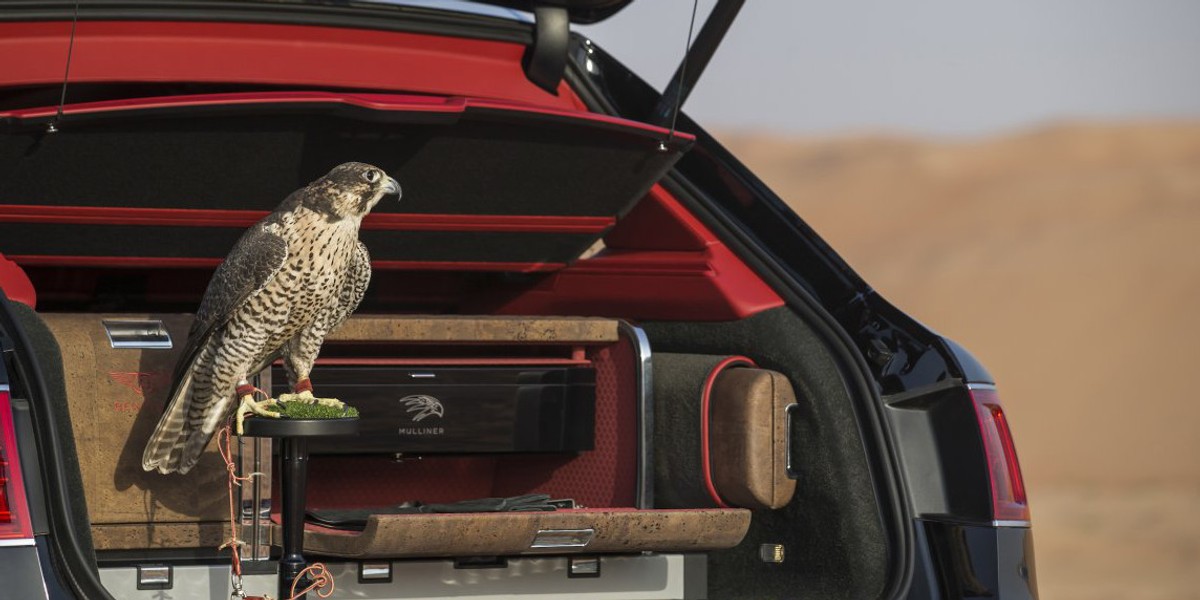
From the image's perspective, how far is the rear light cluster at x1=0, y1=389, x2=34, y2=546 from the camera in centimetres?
293

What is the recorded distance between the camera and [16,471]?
9.74 ft

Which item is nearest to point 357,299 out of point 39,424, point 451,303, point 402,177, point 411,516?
point 402,177

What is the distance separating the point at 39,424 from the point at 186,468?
26.4 inches

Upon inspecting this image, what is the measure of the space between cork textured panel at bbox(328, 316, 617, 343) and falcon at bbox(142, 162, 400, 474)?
359 mm

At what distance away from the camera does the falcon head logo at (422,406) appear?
13.9 ft

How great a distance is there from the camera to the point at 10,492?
2.96 metres

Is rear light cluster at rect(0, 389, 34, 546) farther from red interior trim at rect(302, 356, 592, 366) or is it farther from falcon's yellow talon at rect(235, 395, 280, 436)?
red interior trim at rect(302, 356, 592, 366)

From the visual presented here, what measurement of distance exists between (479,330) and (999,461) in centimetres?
129

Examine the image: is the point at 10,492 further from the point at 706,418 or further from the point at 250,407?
the point at 706,418

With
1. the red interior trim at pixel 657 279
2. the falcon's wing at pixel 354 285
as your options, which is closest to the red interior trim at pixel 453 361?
the red interior trim at pixel 657 279

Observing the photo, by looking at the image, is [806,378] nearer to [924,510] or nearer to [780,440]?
[780,440]

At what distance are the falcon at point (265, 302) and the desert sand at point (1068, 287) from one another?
13.6 m

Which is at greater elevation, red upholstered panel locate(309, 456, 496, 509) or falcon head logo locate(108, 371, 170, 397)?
falcon head logo locate(108, 371, 170, 397)

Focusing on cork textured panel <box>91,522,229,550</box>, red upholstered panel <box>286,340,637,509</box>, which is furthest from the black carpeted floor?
cork textured panel <box>91,522,229,550</box>
